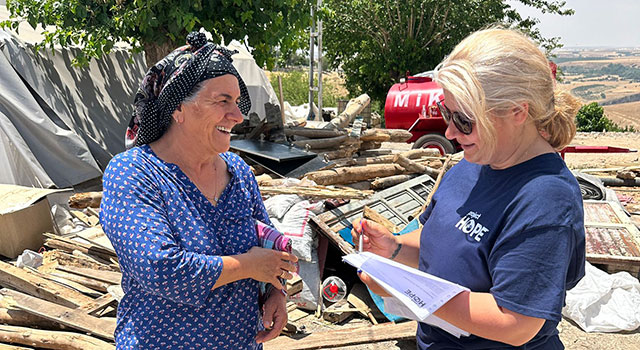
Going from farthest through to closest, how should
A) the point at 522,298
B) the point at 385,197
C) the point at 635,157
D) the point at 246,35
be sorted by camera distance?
the point at 635,157 → the point at 246,35 → the point at 385,197 → the point at 522,298

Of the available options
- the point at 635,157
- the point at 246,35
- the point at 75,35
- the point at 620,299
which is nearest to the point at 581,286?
the point at 620,299

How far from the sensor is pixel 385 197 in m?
6.10

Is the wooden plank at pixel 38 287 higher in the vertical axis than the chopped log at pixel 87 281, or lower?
higher

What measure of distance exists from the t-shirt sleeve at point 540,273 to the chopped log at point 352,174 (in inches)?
197

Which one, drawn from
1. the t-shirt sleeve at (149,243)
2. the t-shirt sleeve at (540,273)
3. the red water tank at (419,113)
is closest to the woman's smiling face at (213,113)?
the t-shirt sleeve at (149,243)

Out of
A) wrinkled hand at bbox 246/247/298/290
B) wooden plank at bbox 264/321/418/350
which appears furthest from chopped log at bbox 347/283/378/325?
wrinkled hand at bbox 246/247/298/290

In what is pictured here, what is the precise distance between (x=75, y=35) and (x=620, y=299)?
7404 millimetres

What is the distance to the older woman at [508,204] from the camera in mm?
1436

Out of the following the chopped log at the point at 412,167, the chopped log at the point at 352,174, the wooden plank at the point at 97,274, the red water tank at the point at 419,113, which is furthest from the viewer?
the red water tank at the point at 419,113

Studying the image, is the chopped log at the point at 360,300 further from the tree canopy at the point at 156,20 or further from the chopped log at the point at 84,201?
the tree canopy at the point at 156,20

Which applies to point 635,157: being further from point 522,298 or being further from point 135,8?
point 522,298

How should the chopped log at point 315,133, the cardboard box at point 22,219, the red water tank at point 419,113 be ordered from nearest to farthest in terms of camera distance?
the cardboard box at point 22,219 < the chopped log at point 315,133 < the red water tank at point 419,113

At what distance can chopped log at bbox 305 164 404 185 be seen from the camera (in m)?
6.50

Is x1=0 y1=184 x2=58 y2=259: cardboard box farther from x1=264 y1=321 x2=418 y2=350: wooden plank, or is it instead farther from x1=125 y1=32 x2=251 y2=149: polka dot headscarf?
x1=125 y1=32 x2=251 y2=149: polka dot headscarf
